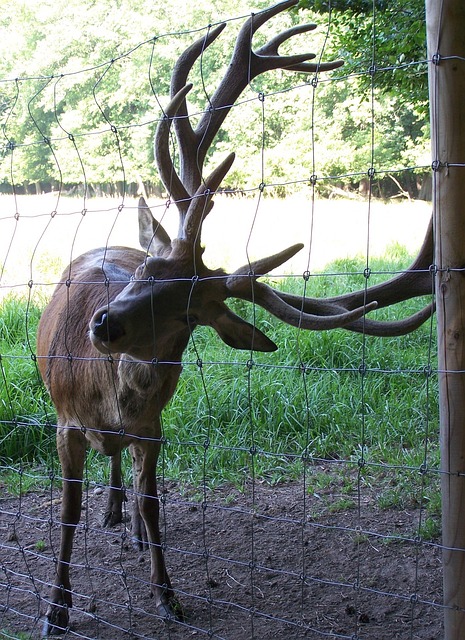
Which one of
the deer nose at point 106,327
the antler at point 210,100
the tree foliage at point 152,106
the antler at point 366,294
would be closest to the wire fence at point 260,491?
the antler at point 366,294

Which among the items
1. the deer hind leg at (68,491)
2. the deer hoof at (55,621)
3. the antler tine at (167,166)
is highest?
the antler tine at (167,166)

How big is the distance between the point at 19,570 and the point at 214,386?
2250 millimetres

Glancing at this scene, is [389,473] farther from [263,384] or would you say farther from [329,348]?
[329,348]

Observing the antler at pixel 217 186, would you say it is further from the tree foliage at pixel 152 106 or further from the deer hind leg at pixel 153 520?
the tree foliage at pixel 152 106

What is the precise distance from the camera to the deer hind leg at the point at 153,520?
11.3ft

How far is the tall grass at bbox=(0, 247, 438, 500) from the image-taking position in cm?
500

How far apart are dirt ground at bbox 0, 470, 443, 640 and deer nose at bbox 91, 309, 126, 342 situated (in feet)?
2.44

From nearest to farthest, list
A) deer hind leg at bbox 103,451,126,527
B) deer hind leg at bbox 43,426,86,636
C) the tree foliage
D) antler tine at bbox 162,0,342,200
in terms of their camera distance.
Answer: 1. antler tine at bbox 162,0,342,200
2. deer hind leg at bbox 43,426,86,636
3. deer hind leg at bbox 103,451,126,527
4. the tree foliage

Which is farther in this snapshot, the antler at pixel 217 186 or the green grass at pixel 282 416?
the green grass at pixel 282 416

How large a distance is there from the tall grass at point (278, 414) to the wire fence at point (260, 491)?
0.6 inches

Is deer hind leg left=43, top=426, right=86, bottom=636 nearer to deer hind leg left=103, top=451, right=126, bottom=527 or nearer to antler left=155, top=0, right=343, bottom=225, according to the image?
deer hind leg left=103, top=451, right=126, bottom=527

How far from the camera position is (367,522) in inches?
166

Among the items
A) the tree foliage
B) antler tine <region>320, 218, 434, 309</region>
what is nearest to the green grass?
antler tine <region>320, 218, 434, 309</region>

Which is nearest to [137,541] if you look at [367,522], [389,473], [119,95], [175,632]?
[175,632]
